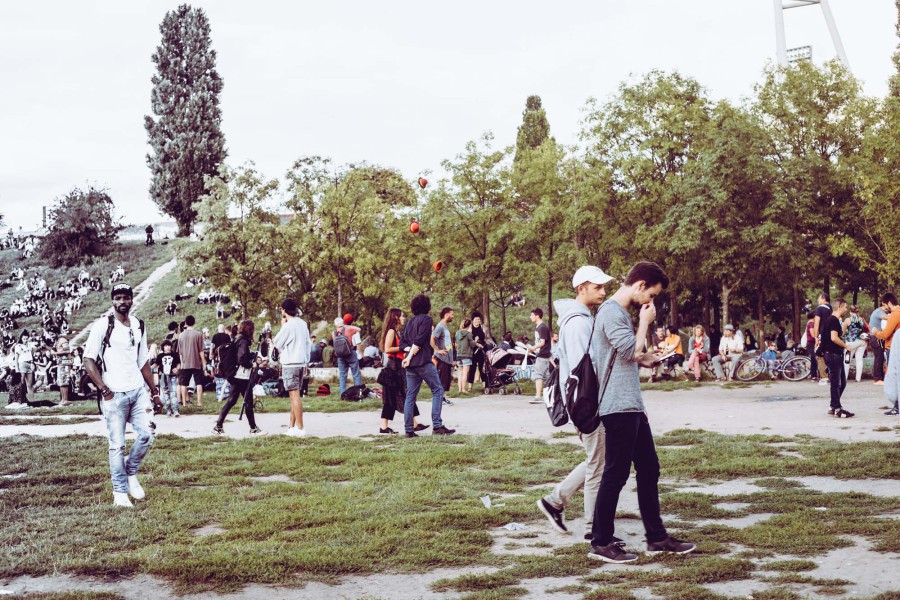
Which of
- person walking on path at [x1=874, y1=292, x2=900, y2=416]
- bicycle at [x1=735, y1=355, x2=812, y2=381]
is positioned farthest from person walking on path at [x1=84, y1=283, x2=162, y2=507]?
bicycle at [x1=735, y1=355, x2=812, y2=381]

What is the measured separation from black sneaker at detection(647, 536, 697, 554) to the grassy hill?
44.7 meters

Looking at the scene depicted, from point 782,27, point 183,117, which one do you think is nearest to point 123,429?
point 782,27

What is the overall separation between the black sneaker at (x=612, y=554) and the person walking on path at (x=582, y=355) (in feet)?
0.54

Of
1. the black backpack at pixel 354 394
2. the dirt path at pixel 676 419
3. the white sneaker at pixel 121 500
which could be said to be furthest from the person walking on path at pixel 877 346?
the white sneaker at pixel 121 500

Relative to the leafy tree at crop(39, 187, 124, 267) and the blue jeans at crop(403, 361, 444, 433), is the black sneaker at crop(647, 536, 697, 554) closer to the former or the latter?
the blue jeans at crop(403, 361, 444, 433)

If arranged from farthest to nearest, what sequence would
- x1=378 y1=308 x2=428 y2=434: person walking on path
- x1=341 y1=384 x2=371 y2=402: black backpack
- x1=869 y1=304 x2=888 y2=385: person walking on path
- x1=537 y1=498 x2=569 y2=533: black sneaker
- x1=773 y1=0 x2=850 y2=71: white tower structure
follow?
x1=773 y1=0 x2=850 y2=71: white tower structure → x1=341 y1=384 x2=371 y2=402: black backpack → x1=869 y1=304 x2=888 y2=385: person walking on path → x1=378 y1=308 x2=428 y2=434: person walking on path → x1=537 y1=498 x2=569 y2=533: black sneaker

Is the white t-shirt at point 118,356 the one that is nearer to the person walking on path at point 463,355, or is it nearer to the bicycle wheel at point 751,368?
the person walking on path at point 463,355

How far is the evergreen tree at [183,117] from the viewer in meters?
59.4

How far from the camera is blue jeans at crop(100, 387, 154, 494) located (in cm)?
807

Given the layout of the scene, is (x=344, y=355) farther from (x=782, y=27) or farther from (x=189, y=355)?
(x=782, y=27)

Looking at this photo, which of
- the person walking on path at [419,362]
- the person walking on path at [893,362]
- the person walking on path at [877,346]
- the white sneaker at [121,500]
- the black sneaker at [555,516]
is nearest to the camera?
the black sneaker at [555,516]

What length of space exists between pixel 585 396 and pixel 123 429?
14.5 feet

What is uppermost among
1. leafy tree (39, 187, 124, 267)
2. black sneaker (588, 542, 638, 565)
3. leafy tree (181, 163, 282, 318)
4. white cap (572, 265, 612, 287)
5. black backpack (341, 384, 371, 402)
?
leafy tree (39, 187, 124, 267)

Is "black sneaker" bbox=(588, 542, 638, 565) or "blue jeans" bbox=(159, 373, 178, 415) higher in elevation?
"blue jeans" bbox=(159, 373, 178, 415)
